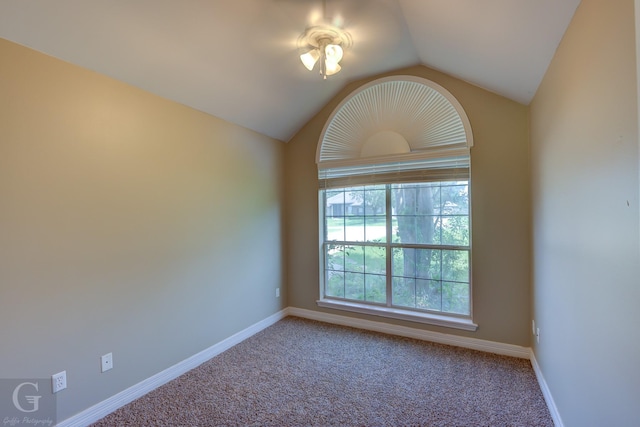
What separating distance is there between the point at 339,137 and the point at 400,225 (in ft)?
4.18

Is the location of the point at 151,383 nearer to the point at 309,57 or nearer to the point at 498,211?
the point at 309,57

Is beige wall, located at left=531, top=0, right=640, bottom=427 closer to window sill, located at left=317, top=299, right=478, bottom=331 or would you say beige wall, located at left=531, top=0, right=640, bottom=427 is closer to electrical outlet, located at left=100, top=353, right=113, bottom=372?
window sill, located at left=317, top=299, right=478, bottom=331

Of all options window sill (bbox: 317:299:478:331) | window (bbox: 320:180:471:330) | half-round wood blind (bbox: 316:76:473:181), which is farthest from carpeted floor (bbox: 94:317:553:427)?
half-round wood blind (bbox: 316:76:473:181)

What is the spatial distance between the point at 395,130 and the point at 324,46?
1.35 meters

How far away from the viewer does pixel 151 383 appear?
2232mm

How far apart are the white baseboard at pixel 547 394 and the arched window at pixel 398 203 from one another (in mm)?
537

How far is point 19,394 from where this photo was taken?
5.26ft

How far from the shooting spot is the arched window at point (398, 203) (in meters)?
2.91

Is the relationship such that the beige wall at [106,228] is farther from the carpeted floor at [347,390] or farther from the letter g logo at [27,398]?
the carpeted floor at [347,390]

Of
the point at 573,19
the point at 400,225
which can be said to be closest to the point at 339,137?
the point at 400,225

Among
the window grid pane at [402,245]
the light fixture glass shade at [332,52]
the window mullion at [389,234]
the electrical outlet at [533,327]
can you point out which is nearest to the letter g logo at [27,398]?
the window grid pane at [402,245]

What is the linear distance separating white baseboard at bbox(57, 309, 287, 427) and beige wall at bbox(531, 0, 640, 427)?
265cm

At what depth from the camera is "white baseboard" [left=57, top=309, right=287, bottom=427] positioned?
6.03 ft

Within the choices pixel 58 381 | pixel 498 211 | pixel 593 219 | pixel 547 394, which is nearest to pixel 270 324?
pixel 58 381
